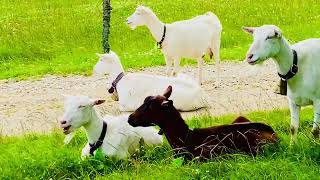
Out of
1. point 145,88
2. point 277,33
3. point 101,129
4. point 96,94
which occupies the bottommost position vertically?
point 96,94

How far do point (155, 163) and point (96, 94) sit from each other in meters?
6.82

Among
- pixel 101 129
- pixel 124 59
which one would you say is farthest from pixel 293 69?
pixel 124 59

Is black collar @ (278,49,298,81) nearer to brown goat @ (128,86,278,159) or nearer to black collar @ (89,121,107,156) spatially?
brown goat @ (128,86,278,159)

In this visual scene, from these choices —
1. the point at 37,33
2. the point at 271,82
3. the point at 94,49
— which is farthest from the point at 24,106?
the point at 37,33

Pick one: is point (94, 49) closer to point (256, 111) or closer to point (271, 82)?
point (271, 82)

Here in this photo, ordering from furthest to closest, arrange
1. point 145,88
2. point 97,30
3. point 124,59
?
point 97,30 < point 124,59 < point 145,88

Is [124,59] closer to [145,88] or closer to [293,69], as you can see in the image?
[145,88]

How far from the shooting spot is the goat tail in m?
9.17

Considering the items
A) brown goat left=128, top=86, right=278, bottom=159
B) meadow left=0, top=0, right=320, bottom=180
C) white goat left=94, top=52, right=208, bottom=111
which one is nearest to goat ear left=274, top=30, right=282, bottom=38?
brown goat left=128, top=86, right=278, bottom=159

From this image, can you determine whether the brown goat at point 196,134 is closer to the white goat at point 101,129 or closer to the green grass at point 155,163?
the green grass at point 155,163

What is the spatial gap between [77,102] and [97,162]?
0.77m

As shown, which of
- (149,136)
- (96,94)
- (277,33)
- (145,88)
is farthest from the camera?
(96,94)

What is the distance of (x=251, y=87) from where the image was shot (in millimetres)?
14641

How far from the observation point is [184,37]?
15117 millimetres
